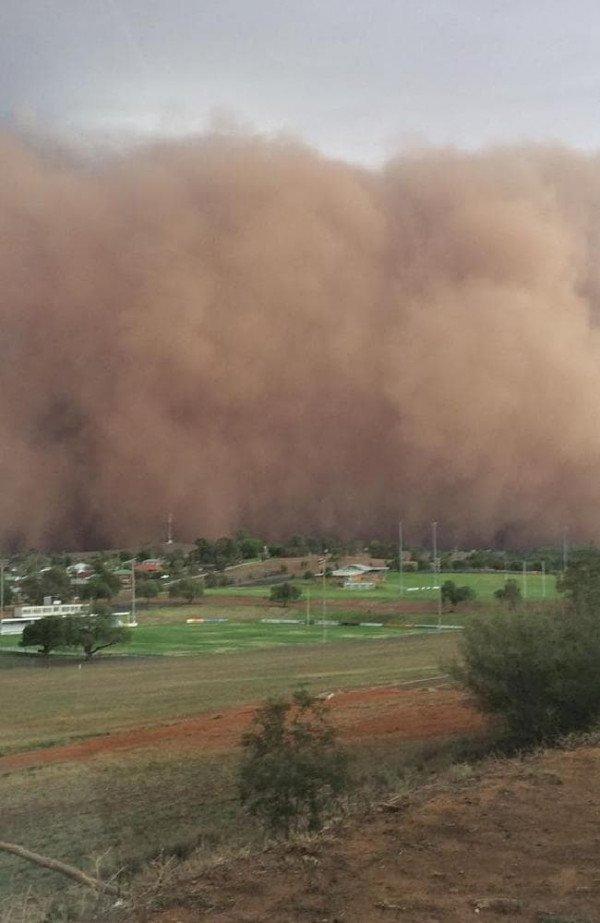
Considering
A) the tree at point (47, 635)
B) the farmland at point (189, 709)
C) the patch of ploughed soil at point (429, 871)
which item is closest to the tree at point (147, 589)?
the farmland at point (189, 709)

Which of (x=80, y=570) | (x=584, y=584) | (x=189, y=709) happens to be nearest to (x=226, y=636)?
(x=80, y=570)

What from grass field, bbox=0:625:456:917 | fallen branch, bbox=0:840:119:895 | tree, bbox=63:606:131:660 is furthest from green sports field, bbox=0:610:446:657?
fallen branch, bbox=0:840:119:895

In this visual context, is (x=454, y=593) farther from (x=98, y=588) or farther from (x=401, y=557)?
(x=98, y=588)

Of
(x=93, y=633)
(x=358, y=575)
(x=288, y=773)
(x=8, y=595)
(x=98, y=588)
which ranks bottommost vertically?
(x=93, y=633)

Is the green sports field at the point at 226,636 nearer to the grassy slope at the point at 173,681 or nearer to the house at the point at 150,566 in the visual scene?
the grassy slope at the point at 173,681

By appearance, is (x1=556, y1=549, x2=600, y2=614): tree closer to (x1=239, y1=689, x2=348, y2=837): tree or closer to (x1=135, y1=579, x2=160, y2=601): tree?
(x1=239, y1=689, x2=348, y2=837): tree
